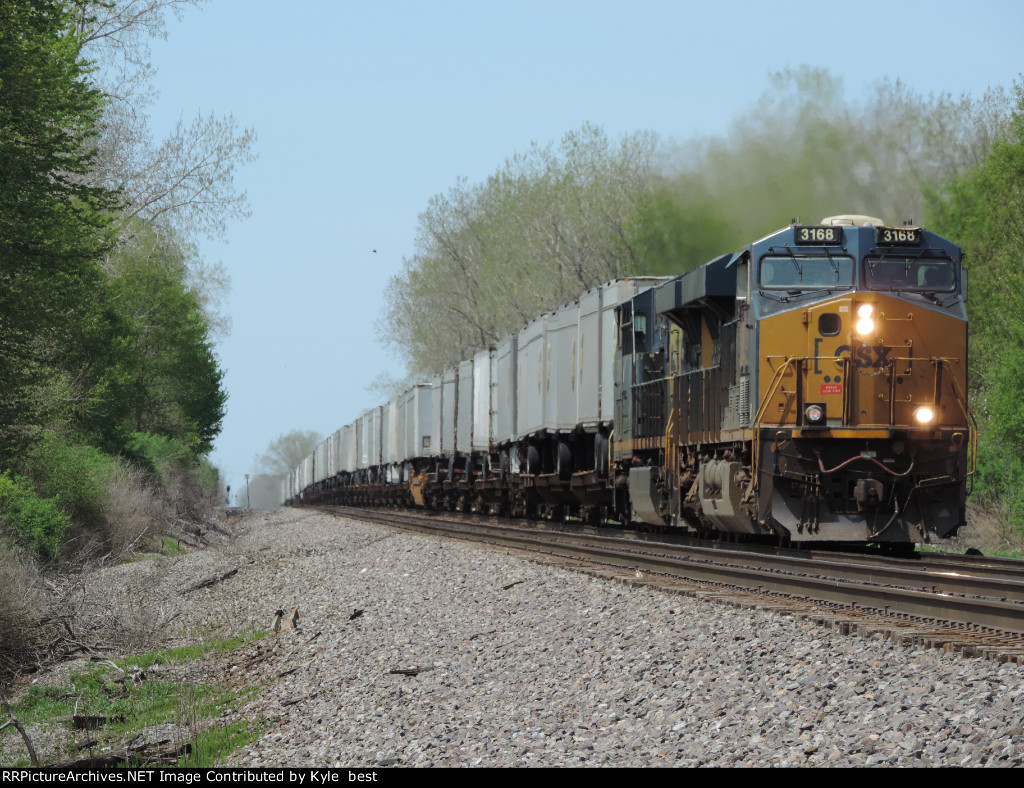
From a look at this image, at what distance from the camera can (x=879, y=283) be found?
41.0 ft

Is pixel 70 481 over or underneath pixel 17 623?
over

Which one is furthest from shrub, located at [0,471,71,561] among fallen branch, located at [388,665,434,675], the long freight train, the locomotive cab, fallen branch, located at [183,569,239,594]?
the locomotive cab

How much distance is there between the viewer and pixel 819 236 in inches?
499

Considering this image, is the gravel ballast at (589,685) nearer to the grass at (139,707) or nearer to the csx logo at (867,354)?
the grass at (139,707)

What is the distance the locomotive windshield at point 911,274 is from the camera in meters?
12.5

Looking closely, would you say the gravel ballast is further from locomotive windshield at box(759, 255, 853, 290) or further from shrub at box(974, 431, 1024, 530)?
shrub at box(974, 431, 1024, 530)

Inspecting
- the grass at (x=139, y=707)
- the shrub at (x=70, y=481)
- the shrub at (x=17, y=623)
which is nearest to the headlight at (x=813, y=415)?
the grass at (x=139, y=707)

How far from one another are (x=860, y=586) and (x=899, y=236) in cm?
520

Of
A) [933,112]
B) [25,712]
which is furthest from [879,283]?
[933,112]

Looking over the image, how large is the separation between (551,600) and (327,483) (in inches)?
2101

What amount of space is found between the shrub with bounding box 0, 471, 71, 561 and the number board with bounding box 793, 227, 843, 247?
12.0m

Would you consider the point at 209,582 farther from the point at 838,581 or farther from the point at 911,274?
the point at 838,581

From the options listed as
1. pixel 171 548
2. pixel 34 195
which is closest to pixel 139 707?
pixel 34 195

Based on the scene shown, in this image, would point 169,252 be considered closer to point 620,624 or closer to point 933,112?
point 933,112
